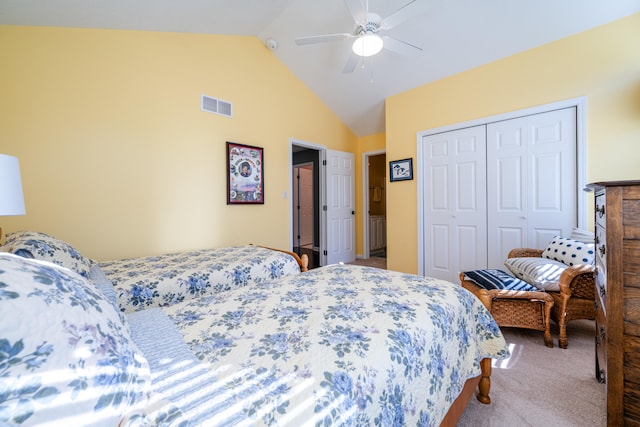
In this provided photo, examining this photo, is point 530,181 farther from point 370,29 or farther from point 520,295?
point 370,29

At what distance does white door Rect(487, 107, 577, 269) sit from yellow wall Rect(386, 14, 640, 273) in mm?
173

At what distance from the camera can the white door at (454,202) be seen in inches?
127

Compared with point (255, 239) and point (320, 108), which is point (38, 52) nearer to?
point (255, 239)

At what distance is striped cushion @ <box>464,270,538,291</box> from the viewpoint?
204cm

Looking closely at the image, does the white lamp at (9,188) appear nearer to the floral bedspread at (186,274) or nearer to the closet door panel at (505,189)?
the floral bedspread at (186,274)

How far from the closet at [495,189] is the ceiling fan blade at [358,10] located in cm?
183

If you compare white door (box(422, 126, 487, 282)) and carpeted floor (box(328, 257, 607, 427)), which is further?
white door (box(422, 126, 487, 282))

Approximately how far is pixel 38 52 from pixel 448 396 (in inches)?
145

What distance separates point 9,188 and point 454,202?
3874mm

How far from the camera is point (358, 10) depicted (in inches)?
85.9

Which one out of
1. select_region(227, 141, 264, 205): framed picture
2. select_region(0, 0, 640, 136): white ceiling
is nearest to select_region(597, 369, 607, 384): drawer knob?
select_region(0, 0, 640, 136): white ceiling

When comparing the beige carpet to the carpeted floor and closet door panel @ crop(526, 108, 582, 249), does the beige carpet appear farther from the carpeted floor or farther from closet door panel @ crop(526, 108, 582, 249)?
closet door panel @ crop(526, 108, 582, 249)

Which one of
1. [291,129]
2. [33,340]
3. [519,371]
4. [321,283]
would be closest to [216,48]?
[291,129]

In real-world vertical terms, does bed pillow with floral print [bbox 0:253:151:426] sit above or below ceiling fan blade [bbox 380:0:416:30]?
below
